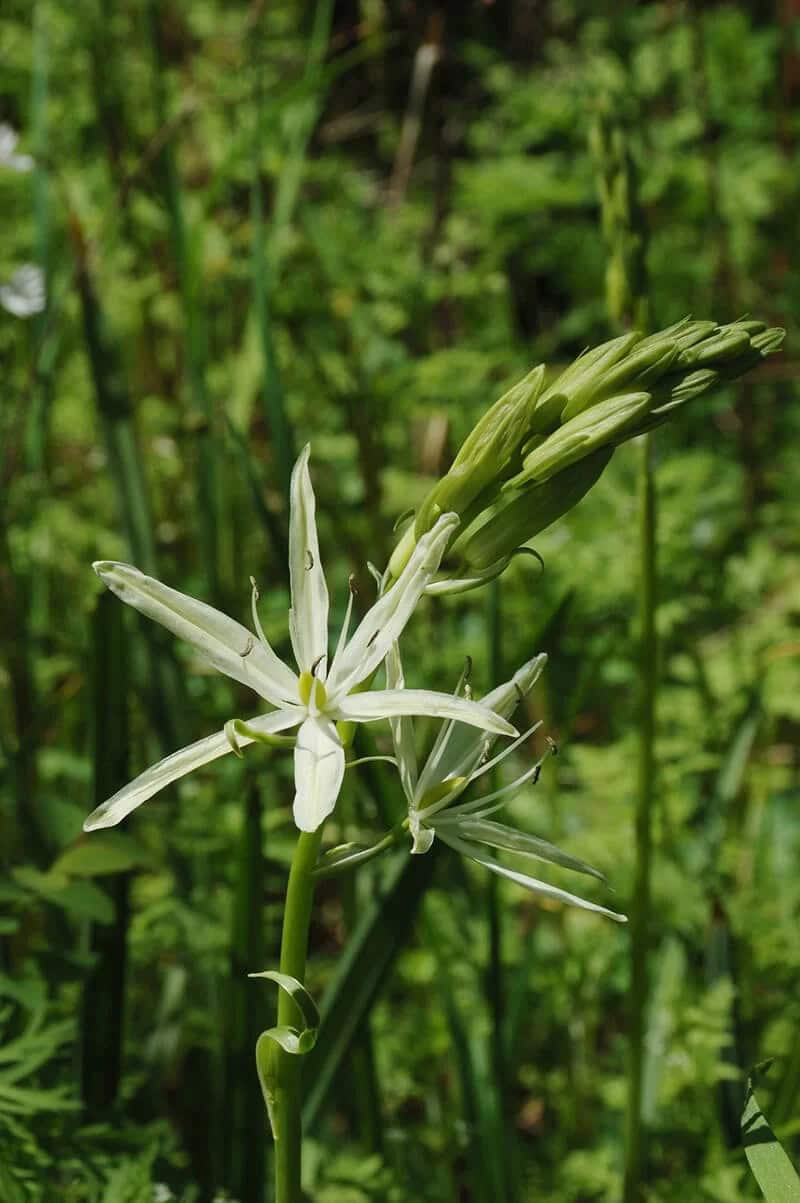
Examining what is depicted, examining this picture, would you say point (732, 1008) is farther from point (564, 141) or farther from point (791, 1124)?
point (564, 141)

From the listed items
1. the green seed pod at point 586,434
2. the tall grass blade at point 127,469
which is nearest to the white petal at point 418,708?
the green seed pod at point 586,434

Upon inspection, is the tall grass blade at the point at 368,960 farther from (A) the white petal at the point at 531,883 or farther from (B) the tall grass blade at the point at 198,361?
(B) the tall grass blade at the point at 198,361

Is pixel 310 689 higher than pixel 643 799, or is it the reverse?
pixel 310 689

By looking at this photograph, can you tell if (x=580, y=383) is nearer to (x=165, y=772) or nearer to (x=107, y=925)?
(x=165, y=772)

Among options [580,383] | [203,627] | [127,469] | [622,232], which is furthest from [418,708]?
[127,469]

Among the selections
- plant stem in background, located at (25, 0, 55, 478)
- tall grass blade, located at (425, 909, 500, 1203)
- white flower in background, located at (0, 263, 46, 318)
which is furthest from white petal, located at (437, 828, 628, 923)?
white flower in background, located at (0, 263, 46, 318)

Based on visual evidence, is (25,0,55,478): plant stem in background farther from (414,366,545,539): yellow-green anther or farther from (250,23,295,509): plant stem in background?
(414,366,545,539): yellow-green anther
